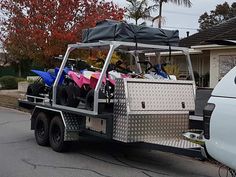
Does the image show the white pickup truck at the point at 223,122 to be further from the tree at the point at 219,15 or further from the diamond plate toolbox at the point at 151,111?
the tree at the point at 219,15

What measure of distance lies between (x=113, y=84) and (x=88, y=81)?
29.0 inches

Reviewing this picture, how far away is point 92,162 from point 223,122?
428cm

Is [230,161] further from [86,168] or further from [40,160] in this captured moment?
[40,160]

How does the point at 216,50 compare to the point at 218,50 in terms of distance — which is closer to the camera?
the point at 218,50

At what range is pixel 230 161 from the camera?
4.96 meters

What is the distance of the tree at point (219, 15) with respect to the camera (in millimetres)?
54259

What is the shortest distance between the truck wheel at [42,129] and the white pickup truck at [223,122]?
565 cm

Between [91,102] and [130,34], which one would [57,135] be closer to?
[91,102]

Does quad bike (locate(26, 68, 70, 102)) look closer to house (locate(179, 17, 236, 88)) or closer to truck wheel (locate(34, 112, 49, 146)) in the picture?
truck wheel (locate(34, 112, 49, 146))

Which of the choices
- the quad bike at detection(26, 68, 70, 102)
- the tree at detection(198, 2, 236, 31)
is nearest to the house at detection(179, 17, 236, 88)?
the quad bike at detection(26, 68, 70, 102)

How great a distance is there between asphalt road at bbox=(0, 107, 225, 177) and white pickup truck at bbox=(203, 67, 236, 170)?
9.00 feet

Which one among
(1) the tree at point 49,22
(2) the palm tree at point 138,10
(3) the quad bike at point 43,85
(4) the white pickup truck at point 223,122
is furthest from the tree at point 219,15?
(4) the white pickup truck at point 223,122

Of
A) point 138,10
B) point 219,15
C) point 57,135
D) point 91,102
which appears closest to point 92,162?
point 91,102

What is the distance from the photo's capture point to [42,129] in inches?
420
